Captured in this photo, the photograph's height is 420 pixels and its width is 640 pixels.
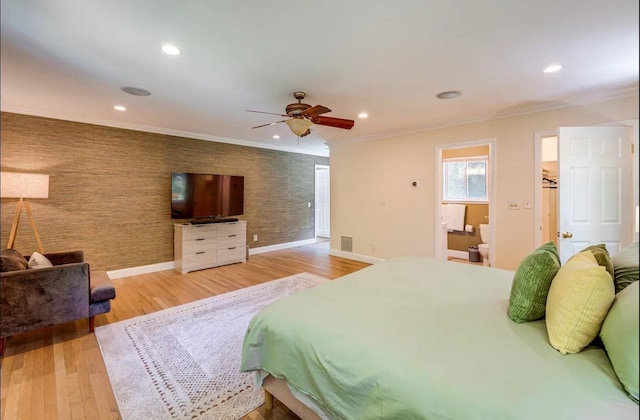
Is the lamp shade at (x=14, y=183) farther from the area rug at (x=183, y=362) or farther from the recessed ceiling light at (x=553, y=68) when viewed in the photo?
the recessed ceiling light at (x=553, y=68)

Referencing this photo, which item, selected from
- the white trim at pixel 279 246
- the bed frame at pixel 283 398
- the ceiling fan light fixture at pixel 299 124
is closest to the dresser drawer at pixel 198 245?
the white trim at pixel 279 246

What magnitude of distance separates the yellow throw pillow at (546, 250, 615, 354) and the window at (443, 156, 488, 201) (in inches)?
192

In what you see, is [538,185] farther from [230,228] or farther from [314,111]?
[230,228]

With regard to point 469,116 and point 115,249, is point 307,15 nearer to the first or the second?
point 469,116

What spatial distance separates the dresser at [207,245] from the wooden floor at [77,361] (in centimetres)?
42

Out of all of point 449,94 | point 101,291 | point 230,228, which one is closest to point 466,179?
point 449,94

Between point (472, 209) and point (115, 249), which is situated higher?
point (472, 209)

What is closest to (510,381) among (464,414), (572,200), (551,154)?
(464,414)

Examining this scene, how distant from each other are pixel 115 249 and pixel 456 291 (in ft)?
15.0

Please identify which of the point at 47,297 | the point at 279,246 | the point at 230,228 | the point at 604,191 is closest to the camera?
the point at 604,191

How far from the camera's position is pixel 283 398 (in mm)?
1633

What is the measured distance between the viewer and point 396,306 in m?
1.65

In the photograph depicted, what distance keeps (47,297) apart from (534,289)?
3.37m

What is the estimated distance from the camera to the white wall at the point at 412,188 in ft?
11.8
